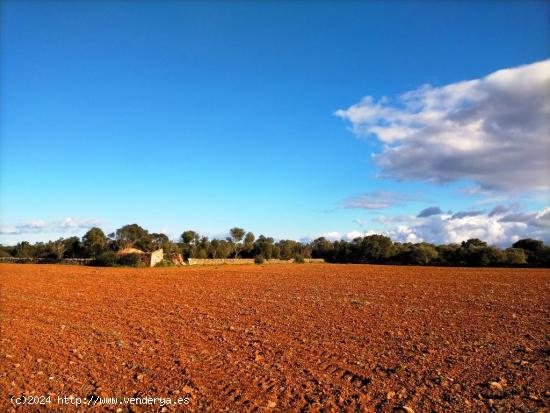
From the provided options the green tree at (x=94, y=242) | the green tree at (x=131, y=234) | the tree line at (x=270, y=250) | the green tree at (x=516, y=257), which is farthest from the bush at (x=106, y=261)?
the green tree at (x=516, y=257)

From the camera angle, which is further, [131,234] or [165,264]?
[131,234]

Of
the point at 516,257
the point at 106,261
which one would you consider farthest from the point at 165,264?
the point at 516,257

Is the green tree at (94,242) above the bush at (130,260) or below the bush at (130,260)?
above

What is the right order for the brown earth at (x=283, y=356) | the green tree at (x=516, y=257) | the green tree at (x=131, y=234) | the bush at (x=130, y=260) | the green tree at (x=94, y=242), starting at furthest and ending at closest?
the green tree at (x=131, y=234) → the green tree at (x=94, y=242) → the green tree at (x=516, y=257) → the bush at (x=130, y=260) → the brown earth at (x=283, y=356)

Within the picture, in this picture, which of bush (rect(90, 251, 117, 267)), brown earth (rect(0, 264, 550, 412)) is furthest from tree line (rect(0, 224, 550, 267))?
brown earth (rect(0, 264, 550, 412))

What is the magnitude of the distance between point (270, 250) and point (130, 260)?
55.9 m

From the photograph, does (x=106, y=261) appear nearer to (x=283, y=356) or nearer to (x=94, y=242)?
(x=94, y=242)

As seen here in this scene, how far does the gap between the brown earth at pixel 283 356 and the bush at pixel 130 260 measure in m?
38.0

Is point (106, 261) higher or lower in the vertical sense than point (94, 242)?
lower

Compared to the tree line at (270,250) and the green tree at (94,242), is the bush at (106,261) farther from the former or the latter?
the green tree at (94,242)

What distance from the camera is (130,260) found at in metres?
54.1

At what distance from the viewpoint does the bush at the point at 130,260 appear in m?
53.5

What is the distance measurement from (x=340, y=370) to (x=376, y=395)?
1.24m

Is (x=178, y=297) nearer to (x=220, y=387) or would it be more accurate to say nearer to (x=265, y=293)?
(x=265, y=293)
